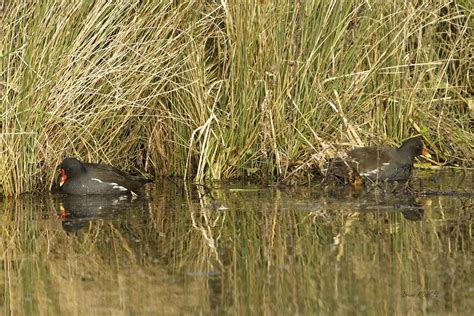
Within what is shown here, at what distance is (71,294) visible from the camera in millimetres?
6020

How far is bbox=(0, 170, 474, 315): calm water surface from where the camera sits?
227 inches

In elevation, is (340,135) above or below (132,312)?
A: above

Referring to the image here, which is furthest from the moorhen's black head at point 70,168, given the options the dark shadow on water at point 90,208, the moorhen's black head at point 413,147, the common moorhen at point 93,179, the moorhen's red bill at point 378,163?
the moorhen's black head at point 413,147

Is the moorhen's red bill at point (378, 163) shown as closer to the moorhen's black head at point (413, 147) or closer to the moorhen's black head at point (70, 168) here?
the moorhen's black head at point (413, 147)

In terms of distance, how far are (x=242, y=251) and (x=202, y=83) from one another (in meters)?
3.00

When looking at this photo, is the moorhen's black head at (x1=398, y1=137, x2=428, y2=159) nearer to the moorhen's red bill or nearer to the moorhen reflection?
the moorhen's red bill

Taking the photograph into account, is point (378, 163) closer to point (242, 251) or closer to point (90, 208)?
point (90, 208)

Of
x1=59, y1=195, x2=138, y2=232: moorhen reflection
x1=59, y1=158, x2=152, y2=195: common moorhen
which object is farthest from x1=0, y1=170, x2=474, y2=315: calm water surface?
x1=59, y1=158, x2=152, y2=195: common moorhen

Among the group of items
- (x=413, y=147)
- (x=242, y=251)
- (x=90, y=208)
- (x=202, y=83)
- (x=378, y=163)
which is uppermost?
(x=202, y=83)

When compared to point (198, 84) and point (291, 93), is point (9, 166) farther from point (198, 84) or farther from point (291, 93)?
point (291, 93)

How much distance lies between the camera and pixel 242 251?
698cm

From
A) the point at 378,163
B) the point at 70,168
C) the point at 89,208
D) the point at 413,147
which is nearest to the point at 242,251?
the point at 89,208

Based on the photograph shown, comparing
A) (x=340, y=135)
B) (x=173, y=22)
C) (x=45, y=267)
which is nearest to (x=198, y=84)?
(x=173, y=22)

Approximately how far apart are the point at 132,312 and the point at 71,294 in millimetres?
556
